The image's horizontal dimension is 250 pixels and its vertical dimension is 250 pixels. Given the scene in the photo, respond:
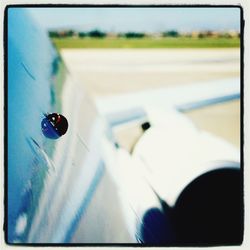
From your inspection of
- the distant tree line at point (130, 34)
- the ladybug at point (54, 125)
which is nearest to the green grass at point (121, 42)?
the distant tree line at point (130, 34)

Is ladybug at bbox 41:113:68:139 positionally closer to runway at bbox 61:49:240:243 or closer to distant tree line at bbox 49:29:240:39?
runway at bbox 61:49:240:243

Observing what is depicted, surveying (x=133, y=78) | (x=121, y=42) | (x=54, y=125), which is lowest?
(x=54, y=125)

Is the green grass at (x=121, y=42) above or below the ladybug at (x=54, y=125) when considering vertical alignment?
above

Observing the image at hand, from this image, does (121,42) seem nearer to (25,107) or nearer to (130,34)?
(130,34)

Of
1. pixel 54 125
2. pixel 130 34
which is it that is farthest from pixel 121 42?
pixel 54 125

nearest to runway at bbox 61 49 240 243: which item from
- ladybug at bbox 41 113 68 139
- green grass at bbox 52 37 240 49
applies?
green grass at bbox 52 37 240 49

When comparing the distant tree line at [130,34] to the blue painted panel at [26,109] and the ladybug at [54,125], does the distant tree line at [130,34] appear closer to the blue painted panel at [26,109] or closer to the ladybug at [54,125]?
the blue painted panel at [26,109]

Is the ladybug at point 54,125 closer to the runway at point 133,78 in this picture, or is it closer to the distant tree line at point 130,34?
the runway at point 133,78

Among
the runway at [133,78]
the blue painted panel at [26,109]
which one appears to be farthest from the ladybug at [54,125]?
the runway at [133,78]

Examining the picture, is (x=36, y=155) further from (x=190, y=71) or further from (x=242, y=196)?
(x=242, y=196)
